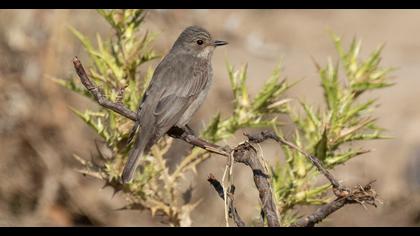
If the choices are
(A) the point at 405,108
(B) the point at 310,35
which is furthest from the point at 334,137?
(B) the point at 310,35

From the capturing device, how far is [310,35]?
11602 mm

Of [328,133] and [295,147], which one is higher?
[328,133]

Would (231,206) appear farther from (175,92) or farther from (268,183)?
(175,92)

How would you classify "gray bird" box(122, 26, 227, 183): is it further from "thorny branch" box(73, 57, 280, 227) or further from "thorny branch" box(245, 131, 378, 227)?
"thorny branch" box(245, 131, 378, 227)

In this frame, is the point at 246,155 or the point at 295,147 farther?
the point at 246,155

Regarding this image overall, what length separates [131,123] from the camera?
4355mm

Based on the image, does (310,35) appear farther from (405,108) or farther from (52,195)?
(52,195)

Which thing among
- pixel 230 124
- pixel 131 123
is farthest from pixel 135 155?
pixel 230 124

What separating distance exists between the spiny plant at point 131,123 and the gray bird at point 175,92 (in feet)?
0.37

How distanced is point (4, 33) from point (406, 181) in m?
4.51

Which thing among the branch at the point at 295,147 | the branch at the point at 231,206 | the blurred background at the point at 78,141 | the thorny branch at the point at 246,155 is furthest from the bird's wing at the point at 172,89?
the branch at the point at 295,147

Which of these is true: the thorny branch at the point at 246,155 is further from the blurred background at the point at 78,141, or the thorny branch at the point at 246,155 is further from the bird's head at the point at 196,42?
the blurred background at the point at 78,141

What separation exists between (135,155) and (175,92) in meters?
0.95

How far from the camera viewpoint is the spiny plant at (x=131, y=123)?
4.32 meters
